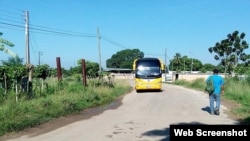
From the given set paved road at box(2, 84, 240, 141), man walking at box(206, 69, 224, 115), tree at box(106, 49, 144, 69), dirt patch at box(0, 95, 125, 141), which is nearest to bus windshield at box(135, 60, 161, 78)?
dirt patch at box(0, 95, 125, 141)

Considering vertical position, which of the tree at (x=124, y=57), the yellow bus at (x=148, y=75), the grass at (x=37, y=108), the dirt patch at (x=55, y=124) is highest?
the tree at (x=124, y=57)

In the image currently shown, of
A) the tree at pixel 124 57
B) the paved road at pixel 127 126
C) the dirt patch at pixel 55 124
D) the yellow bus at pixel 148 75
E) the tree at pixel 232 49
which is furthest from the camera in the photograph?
the tree at pixel 124 57

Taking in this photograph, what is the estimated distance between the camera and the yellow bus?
33250mm

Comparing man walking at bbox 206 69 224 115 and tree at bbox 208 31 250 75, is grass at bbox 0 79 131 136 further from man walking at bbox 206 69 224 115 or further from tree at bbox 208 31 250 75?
tree at bbox 208 31 250 75

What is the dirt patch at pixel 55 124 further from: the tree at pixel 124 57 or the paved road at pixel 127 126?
the tree at pixel 124 57

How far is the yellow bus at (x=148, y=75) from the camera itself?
33.2 meters

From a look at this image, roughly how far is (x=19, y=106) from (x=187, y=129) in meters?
10.5

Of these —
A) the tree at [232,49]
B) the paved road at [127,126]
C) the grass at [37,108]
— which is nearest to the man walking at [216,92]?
the paved road at [127,126]

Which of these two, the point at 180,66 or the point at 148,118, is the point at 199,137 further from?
the point at 180,66

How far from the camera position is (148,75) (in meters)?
33.3

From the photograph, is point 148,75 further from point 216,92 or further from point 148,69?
point 216,92

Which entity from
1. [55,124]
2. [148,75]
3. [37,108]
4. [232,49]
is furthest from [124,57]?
[55,124]

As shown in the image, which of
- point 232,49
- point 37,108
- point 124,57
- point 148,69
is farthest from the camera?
point 124,57

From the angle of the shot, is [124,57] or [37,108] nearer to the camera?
[37,108]
